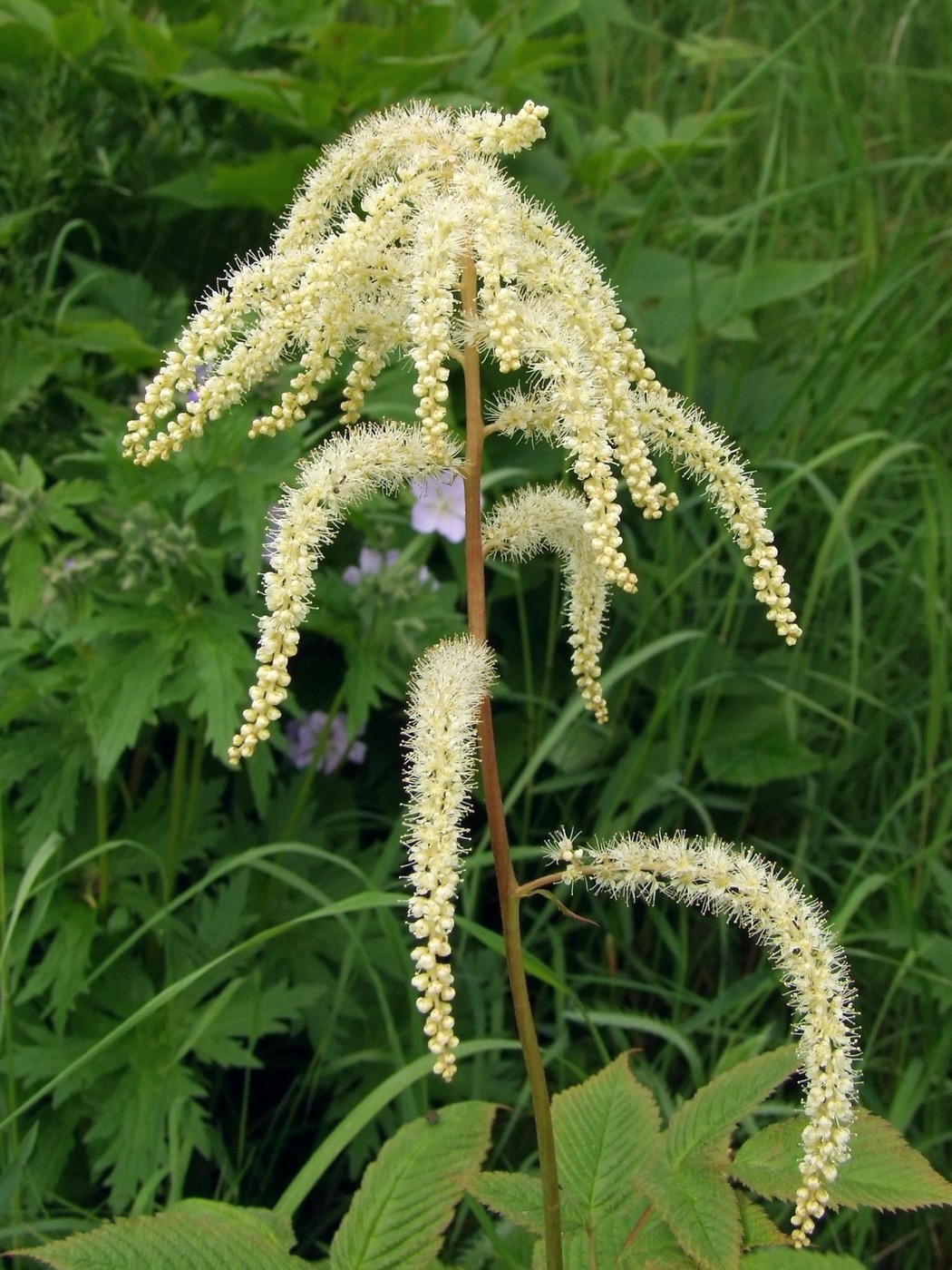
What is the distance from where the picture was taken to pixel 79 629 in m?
2.99

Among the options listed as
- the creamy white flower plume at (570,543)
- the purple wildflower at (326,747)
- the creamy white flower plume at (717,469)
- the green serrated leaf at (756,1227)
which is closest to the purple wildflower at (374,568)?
the purple wildflower at (326,747)

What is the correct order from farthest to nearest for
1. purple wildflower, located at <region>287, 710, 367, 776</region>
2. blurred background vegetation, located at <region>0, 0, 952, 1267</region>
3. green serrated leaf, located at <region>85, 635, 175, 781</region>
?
1. purple wildflower, located at <region>287, 710, 367, 776</region>
2. blurred background vegetation, located at <region>0, 0, 952, 1267</region>
3. green serrated leaf, located at <region>85, 635, 175, 781</region>

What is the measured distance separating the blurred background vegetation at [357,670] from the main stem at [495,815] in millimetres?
653

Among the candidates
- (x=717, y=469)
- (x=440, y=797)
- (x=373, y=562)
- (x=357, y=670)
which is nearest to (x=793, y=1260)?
(x=440, y=797)

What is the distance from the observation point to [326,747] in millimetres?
3553

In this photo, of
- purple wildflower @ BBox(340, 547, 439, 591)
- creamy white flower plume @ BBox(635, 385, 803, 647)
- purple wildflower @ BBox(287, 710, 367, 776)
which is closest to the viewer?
creamy white flower plume @ BBox(635, 385, 803, 647)

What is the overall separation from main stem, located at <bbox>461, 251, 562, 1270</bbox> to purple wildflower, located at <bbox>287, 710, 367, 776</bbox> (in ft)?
5.79

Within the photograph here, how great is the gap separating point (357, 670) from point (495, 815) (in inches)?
59.4

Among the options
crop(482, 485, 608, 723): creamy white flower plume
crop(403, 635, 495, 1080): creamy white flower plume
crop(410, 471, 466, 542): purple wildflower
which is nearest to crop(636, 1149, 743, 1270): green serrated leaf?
crop(403, 635, 495, 1080): creamy white flower plume

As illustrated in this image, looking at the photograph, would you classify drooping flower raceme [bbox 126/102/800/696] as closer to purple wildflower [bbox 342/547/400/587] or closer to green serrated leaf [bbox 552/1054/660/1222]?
green serrated leaf [bbox 552/1054/660/1222]

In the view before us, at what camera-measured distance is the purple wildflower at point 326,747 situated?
3609 millimetres

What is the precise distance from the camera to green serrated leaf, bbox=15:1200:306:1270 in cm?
185

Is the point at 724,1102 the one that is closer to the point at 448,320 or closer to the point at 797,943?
the point at 797,943

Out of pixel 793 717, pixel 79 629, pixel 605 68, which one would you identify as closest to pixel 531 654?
pixel 793 717
